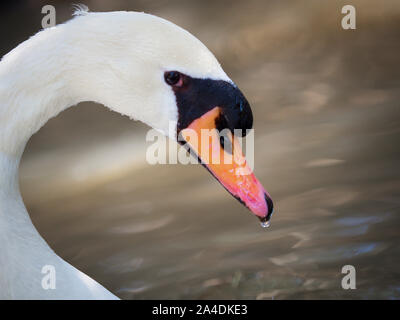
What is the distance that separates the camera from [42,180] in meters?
4.49

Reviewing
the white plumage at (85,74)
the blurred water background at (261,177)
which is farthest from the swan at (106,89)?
the blurred water background at (261,177)

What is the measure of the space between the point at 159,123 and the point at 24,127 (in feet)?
1.19

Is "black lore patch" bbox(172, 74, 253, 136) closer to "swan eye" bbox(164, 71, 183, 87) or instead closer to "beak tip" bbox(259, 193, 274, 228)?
"swan eye" bbox(164, 71, 183, 87)

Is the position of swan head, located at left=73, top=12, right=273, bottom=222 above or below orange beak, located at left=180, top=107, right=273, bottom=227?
above

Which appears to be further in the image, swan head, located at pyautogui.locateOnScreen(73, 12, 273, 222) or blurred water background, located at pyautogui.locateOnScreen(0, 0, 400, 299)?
blurred water background, located at pyautogui.locateOnScreen(0, 0, 400, 299)

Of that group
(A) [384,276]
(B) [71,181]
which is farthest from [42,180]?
(A) [384,276]

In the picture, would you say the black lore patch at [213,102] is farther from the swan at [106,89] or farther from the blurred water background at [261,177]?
the blurred water background at [261,177]

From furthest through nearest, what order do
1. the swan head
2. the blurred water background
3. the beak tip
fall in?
1. the blurred water background
2. the beak tip
3. the swan head

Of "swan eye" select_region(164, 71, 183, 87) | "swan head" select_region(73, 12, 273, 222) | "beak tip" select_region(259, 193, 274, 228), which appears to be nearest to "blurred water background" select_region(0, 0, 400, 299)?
"beak tip" select_region(259, 193, 274, 228)

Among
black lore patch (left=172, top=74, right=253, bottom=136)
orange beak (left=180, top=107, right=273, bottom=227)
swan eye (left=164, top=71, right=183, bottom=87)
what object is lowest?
orange beak (left=180, top=107, right=273, bottom=227)

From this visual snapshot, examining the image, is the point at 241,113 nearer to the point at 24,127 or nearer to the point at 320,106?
the point at 24,127

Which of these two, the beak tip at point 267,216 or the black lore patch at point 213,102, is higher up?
the black lore patch at point 213,102

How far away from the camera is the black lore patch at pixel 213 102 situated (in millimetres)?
1992

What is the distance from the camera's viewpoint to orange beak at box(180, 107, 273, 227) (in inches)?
81.9
